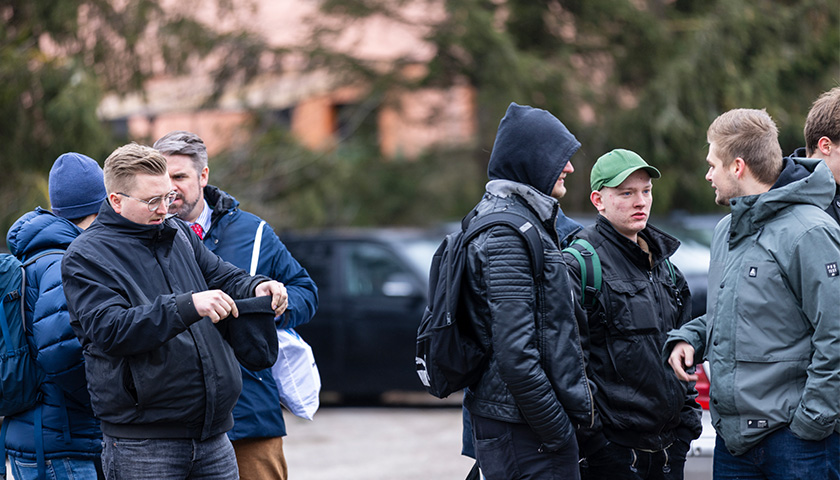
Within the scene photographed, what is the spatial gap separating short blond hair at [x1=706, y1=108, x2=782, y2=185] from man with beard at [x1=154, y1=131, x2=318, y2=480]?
196 cm

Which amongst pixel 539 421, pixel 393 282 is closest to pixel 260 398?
pixel 539 421

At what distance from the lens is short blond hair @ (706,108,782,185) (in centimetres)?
349

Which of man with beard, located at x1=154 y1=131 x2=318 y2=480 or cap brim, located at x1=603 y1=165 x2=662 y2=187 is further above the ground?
cap brim, located at x1=603 y1=165 x2=662 y2=187

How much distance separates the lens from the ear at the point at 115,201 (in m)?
3.37

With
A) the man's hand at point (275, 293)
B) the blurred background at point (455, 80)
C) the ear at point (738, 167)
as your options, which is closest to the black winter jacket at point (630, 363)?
the ear at point (738, 167)

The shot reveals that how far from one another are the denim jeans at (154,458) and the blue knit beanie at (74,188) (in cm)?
100

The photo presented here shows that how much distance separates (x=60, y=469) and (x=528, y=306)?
6.05ft

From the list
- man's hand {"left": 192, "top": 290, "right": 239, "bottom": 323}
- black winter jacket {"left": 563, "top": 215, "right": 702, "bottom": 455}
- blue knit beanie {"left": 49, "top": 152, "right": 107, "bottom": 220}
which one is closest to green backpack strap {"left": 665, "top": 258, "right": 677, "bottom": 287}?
black winter jacket {"left": 563, "top": 215, "right": 702, "bottom": 455}

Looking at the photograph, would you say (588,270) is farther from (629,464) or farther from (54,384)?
(54,384)

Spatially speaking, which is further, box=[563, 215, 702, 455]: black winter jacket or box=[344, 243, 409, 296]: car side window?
box=[344, 243, 409, 296]: car side window

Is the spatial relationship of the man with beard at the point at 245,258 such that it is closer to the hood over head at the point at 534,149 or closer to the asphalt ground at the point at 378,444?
the hood over head at the point at 534,149

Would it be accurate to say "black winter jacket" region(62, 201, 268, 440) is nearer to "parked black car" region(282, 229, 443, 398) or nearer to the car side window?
"parked black car" region(282, 229, 443, 398)

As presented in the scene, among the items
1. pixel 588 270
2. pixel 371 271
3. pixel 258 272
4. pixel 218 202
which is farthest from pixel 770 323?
pixel 371 271

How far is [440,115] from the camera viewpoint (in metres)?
15.6
